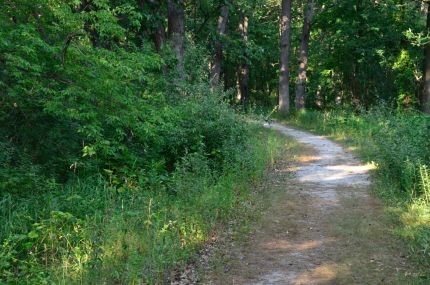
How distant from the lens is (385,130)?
12.8m

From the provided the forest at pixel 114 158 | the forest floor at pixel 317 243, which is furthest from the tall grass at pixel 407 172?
the forest floor at pixel 317 243

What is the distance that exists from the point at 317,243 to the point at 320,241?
3.9 inches

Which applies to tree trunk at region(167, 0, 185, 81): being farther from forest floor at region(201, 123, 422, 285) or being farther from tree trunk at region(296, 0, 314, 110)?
tree trunk at region(296, 0, 314, 110)

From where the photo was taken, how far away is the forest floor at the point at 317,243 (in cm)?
580

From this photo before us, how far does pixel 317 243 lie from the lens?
6.91 metres

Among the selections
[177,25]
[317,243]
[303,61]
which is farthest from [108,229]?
[303,61]

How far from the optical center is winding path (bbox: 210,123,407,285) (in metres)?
5.80

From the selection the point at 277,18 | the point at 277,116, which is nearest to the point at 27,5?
the point at 277,116

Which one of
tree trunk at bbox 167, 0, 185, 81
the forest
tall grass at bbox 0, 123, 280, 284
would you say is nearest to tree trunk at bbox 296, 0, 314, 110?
the forest

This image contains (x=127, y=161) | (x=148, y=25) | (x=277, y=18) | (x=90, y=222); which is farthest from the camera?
(x=277, y=18)

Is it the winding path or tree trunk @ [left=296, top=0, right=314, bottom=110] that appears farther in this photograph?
tree trunk @ [left=296, top=0, right=314, bottom=110]

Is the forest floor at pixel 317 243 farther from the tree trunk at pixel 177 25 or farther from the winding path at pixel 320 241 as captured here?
the tree trunk at pixel 177 25

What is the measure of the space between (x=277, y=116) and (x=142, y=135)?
19523 millimetres

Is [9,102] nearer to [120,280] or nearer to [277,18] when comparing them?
[120,280]
